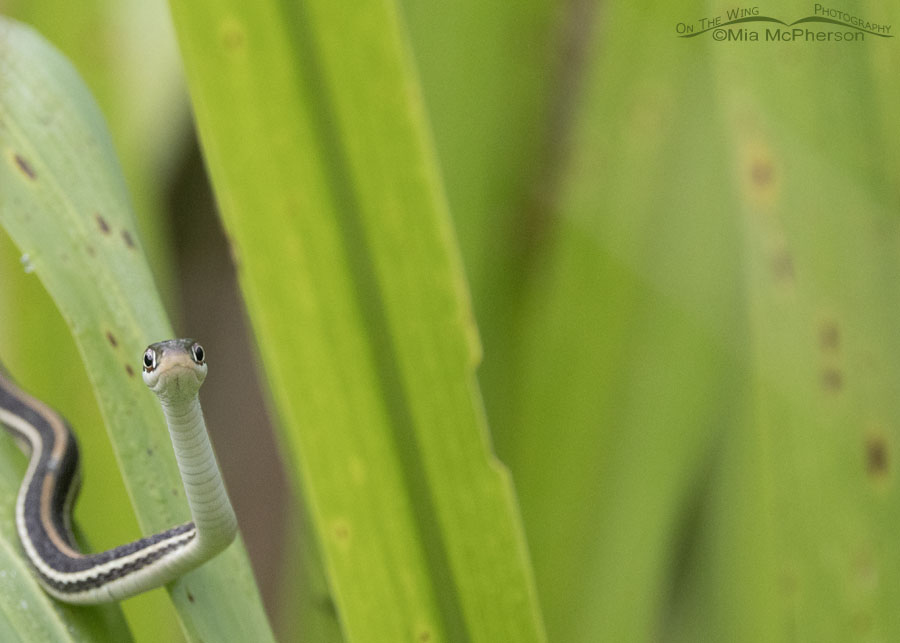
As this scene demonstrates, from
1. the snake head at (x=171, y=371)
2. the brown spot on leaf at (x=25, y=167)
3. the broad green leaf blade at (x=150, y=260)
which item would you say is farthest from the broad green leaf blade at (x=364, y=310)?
the broad green leaf blade at (x=150, y=260)

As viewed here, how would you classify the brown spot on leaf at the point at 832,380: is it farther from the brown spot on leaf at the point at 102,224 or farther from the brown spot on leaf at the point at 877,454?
the brown spot on leaf at the point at 102,224

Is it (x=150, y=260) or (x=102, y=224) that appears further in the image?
(x=150, y=260)

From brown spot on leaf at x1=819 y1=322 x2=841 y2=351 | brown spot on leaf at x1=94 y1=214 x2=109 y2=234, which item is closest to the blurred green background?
brown spot on leaf at x1=819 y1=322 x2=841 y2=351

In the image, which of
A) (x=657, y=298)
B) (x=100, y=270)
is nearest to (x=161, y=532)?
(x=100, y=270)

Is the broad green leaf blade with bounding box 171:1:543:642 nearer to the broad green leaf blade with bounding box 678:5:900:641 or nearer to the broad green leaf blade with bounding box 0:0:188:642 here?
the broad green leaf blade with bounding box 678:5:900:641

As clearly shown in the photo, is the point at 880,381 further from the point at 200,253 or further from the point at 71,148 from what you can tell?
the point at 200,253

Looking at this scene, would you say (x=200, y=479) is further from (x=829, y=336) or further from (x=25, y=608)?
(x=829, y=336)
